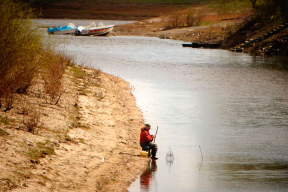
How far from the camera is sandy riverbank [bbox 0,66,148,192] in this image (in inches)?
375

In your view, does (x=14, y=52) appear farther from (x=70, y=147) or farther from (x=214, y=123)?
(x=214, y=123)

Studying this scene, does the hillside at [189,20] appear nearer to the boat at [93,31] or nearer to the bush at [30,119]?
the bush at [30,119]

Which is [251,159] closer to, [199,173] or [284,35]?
[199,173]

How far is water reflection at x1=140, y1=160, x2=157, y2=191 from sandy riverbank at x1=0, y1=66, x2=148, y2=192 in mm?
203

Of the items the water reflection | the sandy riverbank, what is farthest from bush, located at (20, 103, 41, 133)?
the water reflection

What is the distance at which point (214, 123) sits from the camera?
17688 mm

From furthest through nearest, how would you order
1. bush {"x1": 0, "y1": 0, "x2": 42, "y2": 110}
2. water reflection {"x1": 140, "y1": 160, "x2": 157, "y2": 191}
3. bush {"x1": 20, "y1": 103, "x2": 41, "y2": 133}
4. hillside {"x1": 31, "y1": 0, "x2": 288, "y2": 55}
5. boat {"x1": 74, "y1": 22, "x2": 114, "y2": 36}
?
boat {"x1": 74, "y1": 22, "x2": 114, "y2": 36} → hillside {"x1": 31, "y1": 0, "x2": 288, "y2": 55} → bush {"x1": 0, "y1": 0, "x2": 42, "y2": 110} → bush {"x1": 20, "y1": 103, "x2": 41, "y2": 133} → water reflection {"x1": 140, "y1": 160, "x2": 157, "y2": 191}

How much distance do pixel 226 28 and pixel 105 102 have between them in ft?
146

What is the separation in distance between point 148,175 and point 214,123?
6.80m

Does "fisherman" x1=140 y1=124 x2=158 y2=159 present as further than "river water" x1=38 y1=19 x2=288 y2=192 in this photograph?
Yes

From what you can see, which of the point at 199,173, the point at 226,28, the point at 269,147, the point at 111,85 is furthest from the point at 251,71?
the point at 226,28

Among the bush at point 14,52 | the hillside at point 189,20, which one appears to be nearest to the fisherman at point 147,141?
the bush at point 14,52

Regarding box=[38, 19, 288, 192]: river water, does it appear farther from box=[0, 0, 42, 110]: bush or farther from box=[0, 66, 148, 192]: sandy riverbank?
box=[0, 0, 42, 110]: bush

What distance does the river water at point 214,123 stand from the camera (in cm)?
1141
